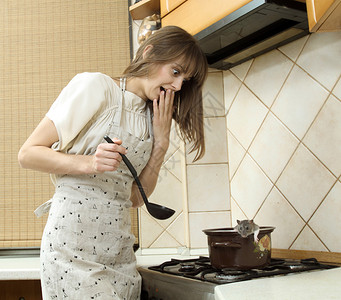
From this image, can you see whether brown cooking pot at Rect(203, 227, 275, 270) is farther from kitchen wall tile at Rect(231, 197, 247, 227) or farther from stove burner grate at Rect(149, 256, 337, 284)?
kitchen wall tile at Rect(231, 197, 247, 227)

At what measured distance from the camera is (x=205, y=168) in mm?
1616

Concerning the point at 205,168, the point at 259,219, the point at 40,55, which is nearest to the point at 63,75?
Result: the point at 40,55

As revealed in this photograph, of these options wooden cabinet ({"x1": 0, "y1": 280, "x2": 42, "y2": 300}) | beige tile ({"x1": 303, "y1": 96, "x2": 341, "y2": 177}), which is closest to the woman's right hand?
beige tile ({"x1": 303, "y1": 96, "x2": 341, "y2": 177})

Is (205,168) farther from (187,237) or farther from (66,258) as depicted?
(66,258)

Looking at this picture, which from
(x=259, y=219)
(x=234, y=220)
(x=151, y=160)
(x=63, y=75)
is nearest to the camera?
(x=151, y=160)

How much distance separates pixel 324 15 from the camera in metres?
0.90

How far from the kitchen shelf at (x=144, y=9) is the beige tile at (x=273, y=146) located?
657 mm

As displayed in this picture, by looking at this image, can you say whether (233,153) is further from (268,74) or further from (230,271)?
(230,271)

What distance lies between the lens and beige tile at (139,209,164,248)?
1.69m

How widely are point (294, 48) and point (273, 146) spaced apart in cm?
33

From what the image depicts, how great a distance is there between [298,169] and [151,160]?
0.49m

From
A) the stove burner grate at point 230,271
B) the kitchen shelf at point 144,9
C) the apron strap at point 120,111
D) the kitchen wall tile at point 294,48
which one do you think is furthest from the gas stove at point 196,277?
the kitchen shelf at point 144,9

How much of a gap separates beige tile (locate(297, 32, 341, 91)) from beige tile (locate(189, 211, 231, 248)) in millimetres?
644

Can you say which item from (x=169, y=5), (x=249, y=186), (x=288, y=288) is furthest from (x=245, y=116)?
(x=288, y=288)
